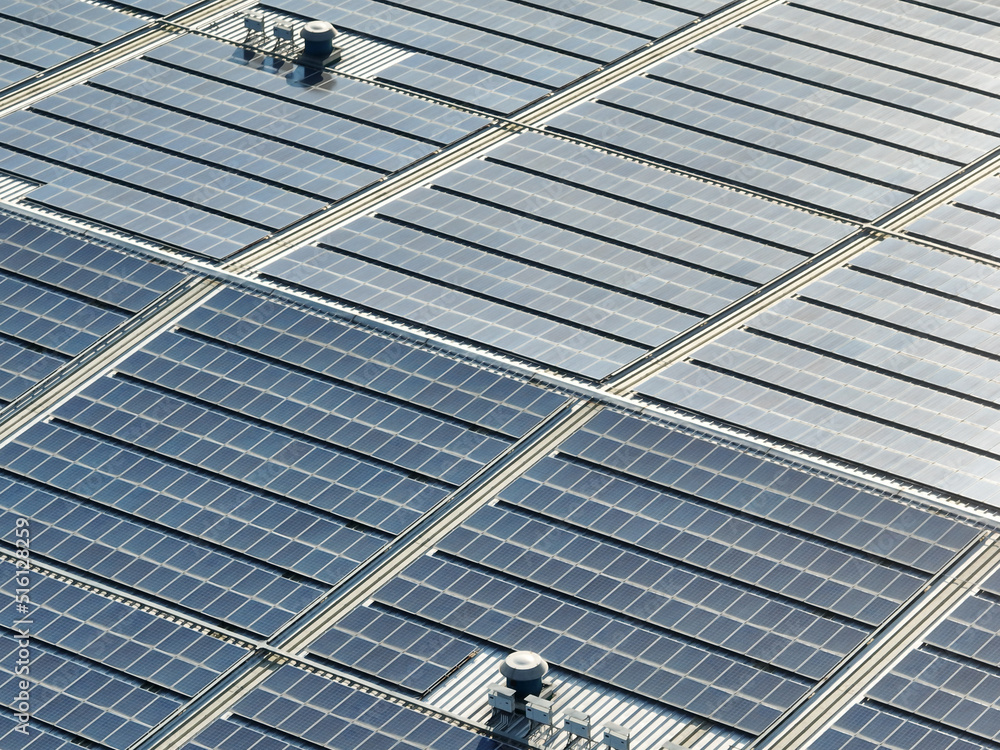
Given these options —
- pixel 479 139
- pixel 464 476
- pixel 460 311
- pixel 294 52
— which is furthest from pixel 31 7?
pixel 464 476

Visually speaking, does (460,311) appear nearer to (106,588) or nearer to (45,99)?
(106,588)

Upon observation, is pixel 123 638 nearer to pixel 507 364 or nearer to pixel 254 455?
pixel 254 455

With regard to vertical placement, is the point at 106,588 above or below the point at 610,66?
below

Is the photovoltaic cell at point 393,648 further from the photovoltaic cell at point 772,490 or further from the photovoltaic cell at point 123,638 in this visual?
the photovoltaic cell at point 772,490

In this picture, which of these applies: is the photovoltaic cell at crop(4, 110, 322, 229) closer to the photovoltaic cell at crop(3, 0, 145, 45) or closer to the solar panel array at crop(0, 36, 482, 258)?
the solar panel array at crop(0, 36, 482, 258)

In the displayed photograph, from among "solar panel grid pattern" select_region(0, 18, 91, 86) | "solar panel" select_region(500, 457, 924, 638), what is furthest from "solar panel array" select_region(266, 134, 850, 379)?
"solar panel grid pattern" select_region(0, 18, 91, 86)

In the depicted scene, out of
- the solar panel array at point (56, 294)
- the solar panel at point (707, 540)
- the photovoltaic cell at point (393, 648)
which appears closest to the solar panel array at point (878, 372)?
the solar panel at point (707, 540)

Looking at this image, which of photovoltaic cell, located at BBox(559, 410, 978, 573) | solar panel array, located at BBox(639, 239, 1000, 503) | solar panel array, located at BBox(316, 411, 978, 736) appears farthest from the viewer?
solar panel array, located at BBox(639, 239, 1000, 503)
